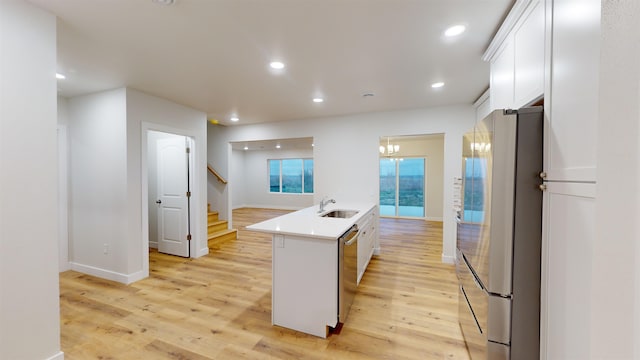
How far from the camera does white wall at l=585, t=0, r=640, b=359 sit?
0.45m

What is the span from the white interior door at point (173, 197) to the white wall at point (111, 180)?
0.79 meters

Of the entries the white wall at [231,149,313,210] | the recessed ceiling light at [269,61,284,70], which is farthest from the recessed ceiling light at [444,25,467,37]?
the white wall at [231,149,313,210]

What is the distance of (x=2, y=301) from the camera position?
1.56 metres

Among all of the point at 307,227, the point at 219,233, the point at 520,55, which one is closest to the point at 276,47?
the point at 307,227

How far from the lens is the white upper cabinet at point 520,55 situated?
4.68 ft

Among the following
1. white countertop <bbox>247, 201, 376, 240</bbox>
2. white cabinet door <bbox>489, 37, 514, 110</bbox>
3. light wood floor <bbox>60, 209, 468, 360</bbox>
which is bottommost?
light wood floor <bbox>60, 209, 468, 360</bbox>

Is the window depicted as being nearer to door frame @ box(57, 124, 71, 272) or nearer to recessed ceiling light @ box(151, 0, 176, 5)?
door frame @ box(57, 124, 71, 272)

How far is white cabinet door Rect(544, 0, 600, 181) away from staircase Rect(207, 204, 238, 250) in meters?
5.06

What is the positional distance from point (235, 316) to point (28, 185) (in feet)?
6.42

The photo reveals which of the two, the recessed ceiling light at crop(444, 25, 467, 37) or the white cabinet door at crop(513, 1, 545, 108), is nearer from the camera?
the white cabinet door at crop(513, 1, 545, 108)

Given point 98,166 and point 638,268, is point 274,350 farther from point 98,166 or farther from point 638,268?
point 98,166

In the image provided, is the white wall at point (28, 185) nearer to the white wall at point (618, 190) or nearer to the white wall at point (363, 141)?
the white wall at point (618, 190)

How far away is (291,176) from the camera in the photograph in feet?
33.7

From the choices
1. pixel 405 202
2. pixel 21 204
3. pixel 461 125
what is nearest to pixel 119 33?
pixel 21 204
